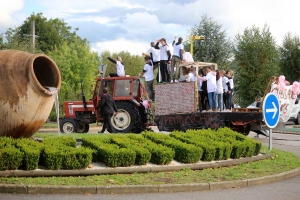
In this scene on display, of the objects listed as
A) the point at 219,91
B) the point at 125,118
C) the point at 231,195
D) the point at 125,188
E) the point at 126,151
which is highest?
the point at 219,91

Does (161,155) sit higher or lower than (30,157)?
lower

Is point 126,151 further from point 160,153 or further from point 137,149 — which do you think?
point 160,153

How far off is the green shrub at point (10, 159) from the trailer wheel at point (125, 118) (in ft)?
42.2

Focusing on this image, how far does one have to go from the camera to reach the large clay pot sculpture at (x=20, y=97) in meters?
13.0

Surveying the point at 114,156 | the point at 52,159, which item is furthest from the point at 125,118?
the point at 52,159

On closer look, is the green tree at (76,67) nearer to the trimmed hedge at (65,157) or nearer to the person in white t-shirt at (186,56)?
the person in white t-shirt at (186,56)

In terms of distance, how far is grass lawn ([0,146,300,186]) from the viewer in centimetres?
1022

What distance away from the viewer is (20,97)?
42.9ft

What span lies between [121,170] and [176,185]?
1294mm

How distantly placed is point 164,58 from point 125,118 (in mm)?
3183

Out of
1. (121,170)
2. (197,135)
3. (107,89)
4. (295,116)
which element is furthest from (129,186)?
(295,116)

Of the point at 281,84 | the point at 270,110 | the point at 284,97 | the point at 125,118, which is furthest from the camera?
the point at 125,118

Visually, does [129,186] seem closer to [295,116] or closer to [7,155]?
[7,155]

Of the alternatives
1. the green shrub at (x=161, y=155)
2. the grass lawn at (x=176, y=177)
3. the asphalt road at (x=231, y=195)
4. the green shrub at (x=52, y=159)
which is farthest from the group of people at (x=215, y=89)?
the green shrub at (x=52, y=159)
